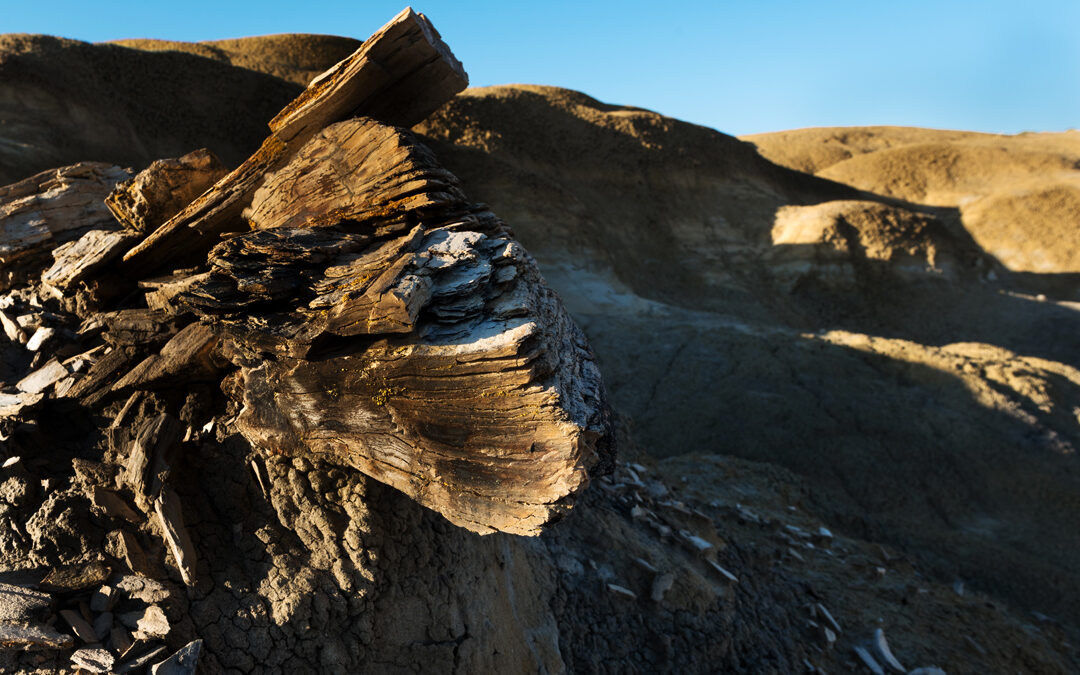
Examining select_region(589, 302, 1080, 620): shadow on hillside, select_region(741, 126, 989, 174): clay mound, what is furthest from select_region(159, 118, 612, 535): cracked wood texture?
select_region(741, 126, 989, 174): clay mound

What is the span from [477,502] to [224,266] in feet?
4.03

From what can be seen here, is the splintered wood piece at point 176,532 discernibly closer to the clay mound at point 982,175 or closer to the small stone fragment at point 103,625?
the small stone fragment at point 103,625

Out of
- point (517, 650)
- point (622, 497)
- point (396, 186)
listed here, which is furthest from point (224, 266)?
point (622, 497)

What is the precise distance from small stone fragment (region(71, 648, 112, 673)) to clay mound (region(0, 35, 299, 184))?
42.6 ft

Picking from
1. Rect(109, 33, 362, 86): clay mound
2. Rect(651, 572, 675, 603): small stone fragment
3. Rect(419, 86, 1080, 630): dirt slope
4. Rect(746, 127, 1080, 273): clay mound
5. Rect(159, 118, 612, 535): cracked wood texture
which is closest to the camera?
Rect(159, 118, 612, 535): cracked wood texture

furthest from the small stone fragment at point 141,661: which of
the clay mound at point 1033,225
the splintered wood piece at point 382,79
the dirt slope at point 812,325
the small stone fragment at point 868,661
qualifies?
the clay mound at point 1033,225

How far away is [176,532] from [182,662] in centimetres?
49

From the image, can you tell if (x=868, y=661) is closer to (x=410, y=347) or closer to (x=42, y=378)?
(x=410, y=347)

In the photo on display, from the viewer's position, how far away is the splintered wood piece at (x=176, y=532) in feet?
8.12

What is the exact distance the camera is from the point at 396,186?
251 cm

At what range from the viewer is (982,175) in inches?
1054

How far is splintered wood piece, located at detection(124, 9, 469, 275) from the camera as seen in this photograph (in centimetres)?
271

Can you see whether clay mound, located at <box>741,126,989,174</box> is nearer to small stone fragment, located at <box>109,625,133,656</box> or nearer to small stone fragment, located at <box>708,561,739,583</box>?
small stone fragment, located at <box>708,561,739,583</box>

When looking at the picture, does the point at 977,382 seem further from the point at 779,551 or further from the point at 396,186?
the point at 396,186
